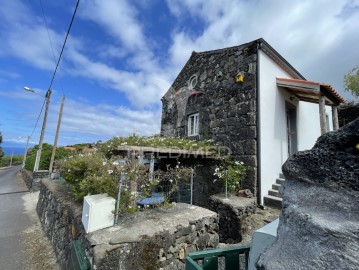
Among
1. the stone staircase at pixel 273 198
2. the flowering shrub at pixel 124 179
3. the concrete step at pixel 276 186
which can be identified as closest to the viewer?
the flowering shrub at pixel 124 179

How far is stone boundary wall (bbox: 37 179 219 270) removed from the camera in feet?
9.57

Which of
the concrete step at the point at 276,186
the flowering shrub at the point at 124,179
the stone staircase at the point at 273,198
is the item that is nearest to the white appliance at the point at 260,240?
the flowering shrub at the point at 124,179

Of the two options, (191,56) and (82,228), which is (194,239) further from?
(191,56)

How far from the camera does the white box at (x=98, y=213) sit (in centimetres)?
318

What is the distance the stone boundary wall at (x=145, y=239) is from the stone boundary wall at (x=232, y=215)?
1.27m

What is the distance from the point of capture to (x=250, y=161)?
22.0 feet

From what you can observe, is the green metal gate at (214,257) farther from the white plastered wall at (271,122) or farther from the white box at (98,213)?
the white plastered wall at (271,122)

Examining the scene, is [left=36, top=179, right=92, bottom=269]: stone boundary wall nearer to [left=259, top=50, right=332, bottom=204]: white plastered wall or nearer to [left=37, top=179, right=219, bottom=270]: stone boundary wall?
[left=37, top=179, right=219, bottom=270]: stone boundary wall

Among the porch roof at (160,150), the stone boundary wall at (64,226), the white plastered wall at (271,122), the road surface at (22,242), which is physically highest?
the white plastered wall at (271,122)

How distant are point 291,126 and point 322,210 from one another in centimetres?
911

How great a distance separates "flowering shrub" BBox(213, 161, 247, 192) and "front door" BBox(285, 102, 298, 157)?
3029 millimetres

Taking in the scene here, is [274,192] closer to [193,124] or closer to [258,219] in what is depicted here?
[258,219]

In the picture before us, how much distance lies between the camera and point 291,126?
8828 mm

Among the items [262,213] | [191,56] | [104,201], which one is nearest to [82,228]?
[104,201]
